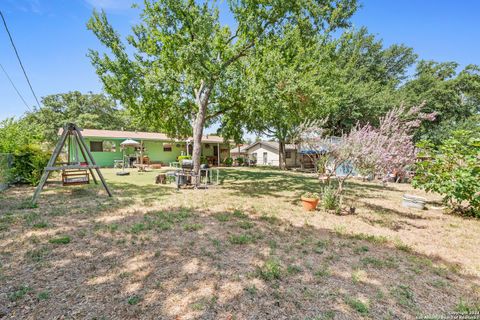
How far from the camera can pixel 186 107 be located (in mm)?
12586

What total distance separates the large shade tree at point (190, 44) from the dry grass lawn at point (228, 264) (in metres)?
5.93

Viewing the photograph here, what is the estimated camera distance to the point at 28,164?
9008 mm

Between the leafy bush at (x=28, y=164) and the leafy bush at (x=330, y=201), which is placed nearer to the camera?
the leafy bush at (x=330, y=201)

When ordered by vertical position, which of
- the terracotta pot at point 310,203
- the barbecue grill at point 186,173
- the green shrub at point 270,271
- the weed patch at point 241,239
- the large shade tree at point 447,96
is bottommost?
the green shrub at point 270,271

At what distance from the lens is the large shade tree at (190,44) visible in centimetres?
907

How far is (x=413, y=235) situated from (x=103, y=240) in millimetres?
6433

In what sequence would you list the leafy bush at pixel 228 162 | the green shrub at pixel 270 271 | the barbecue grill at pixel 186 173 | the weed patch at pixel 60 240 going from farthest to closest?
the leafy bush at pixel 228 162 → the barbecue grill at pixel 186 173 → the weed patch at pixel 60 240 → the green shrub at pixel 270 271

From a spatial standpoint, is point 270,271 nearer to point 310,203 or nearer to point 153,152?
point 310,203

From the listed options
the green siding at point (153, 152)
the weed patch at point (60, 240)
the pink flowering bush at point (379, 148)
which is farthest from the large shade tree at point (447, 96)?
the weed patch at point (60, 240)

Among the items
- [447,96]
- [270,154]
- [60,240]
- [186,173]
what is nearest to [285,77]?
[186,173]

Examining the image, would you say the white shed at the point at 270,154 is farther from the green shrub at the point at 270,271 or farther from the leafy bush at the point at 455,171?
the green shrub at the point at 270,271

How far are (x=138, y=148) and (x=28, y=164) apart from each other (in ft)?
40.8

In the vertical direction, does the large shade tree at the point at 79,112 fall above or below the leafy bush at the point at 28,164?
above

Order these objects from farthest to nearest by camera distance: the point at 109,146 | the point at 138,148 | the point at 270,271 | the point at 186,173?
1. the point at 138,148
2. the point at 109,146
3. the point at 186,173
4. the point at 270,271
